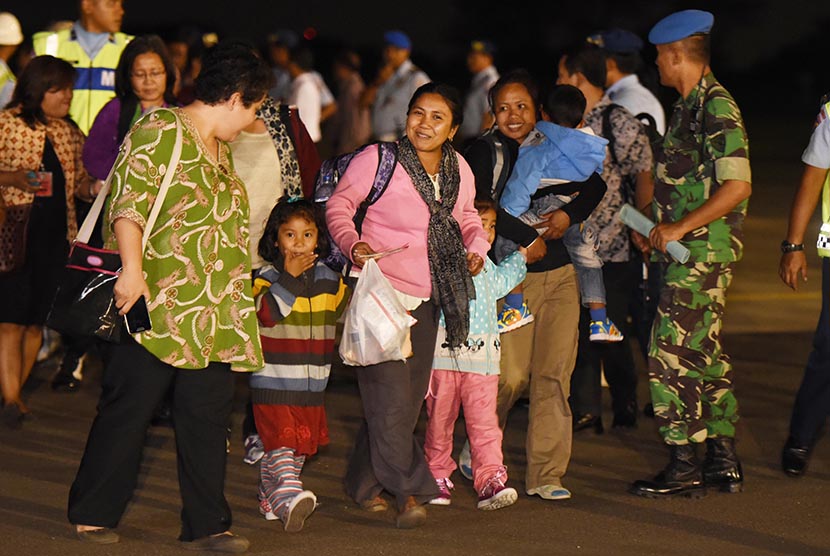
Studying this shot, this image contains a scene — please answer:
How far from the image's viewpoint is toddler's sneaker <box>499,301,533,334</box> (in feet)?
22.8

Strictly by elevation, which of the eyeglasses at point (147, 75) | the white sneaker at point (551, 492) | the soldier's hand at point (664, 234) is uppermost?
the eyeglasses at point (147, 75)

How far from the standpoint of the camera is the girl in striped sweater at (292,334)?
6465 mm

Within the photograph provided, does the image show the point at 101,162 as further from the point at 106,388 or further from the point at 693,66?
the point at 693,66

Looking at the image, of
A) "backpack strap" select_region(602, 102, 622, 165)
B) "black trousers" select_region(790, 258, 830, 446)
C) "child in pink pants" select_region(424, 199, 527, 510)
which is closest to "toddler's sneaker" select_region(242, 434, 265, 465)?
"child in pink pants" select_region(424, 199, 527, 510)

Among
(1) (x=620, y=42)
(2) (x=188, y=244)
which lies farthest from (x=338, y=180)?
(1) (x=620, y=42)

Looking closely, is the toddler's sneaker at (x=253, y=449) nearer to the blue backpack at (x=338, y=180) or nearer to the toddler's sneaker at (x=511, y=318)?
the blue backpack at (x=338, y=180)

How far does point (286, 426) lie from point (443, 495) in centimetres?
80

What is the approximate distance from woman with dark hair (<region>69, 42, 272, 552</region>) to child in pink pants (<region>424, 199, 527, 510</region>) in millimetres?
1133

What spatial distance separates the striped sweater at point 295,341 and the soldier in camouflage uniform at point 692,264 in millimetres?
1574

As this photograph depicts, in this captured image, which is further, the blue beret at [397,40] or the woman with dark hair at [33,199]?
the blue beret at [397,40]

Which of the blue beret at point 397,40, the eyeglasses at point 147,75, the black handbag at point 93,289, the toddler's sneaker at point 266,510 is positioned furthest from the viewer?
the blue beret at point 397,40

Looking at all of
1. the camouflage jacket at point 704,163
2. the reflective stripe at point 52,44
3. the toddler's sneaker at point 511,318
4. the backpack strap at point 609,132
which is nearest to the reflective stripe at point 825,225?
the camouflage jacket at point 704,163

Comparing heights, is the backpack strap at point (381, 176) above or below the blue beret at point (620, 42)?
below

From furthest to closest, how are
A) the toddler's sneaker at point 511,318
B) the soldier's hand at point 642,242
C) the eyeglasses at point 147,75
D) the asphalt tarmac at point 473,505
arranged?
the eyeglasses at point 147,75, the soldier's hand at point 642,242, the toddler's sneaker at point 511,318, the asphalt tarmac at point 473,505
